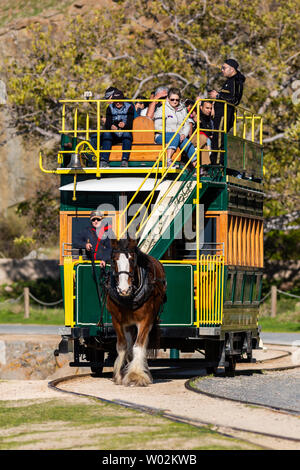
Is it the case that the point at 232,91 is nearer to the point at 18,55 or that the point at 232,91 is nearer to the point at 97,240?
the point at 97,240

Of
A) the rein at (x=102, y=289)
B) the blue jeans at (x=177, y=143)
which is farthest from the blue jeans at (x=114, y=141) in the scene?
the rein at (x=102, y=289)

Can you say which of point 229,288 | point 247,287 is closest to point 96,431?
point 229,288

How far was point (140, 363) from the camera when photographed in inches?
671

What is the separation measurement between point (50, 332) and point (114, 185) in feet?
42.9

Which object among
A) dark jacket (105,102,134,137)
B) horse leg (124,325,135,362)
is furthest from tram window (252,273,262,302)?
horse leg (124,325,135,362)

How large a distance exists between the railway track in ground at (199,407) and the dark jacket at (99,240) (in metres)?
2.07

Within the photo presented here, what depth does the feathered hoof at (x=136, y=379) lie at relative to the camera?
16.9 metres

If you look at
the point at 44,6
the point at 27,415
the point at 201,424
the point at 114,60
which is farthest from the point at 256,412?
the point at 44,6

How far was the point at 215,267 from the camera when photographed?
1858 centimetres

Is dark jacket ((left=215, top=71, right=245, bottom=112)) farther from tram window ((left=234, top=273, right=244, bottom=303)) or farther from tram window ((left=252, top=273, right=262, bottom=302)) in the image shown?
tram window ((left=252, top=273, right=262, bottom=302))

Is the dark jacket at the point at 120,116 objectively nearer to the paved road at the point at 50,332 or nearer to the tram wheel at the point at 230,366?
the tram wheel at the point at 230,366

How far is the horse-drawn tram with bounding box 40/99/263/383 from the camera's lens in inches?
712

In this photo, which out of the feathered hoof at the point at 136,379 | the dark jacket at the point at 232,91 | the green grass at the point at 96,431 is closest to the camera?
the green grass at the point at 96,431

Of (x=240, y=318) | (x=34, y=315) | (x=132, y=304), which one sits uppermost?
(x=132, y=304)
